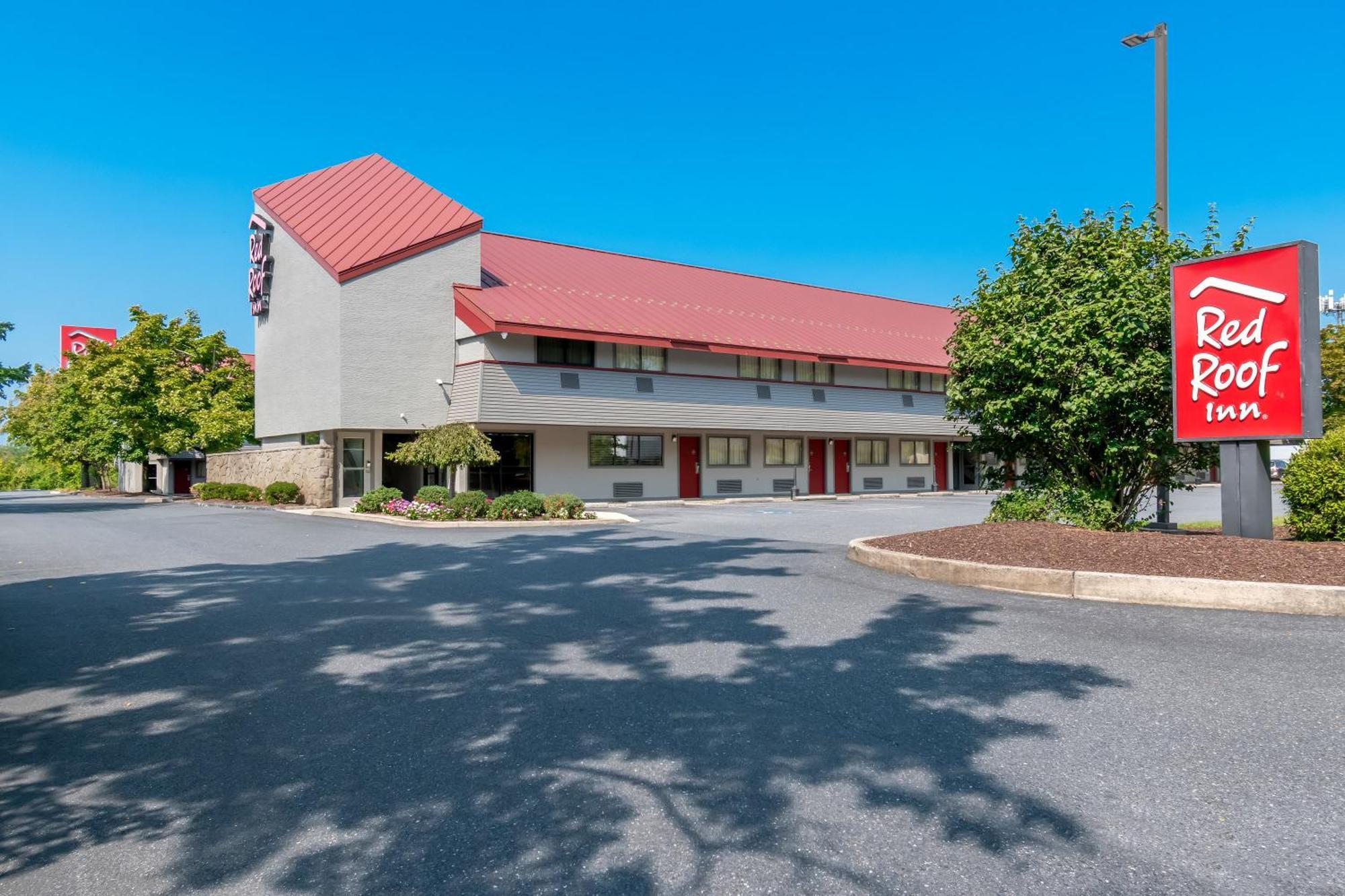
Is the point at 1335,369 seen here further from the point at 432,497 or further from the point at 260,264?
the point at 260,264

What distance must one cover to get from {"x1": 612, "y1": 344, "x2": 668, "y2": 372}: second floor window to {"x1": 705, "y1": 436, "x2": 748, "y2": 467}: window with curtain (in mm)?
4371

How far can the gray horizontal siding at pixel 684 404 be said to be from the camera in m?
26.0

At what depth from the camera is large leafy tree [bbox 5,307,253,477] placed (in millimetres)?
38000

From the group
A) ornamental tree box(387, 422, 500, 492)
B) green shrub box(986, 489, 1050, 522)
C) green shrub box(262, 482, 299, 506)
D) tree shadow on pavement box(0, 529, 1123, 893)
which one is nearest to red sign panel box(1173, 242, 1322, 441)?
green shrub box(986, 489, 1050, 522)

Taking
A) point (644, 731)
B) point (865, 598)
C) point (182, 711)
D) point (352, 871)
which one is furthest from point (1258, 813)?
point (182, 711)

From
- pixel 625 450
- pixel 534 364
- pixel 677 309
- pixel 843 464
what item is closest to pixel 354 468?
pixel 534 364

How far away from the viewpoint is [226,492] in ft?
105

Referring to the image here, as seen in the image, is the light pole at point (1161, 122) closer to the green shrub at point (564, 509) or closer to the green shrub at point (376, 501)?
the green shrub at point (564, 509)

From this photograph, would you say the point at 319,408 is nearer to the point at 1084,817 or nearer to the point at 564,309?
the point at 564,309

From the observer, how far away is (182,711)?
16.7ft

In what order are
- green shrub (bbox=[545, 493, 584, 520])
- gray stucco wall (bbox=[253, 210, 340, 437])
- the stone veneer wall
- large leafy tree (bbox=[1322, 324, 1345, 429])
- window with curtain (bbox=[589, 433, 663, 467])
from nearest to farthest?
green shrub (bbox=[545, 493, 584, 520]) < gray stucco wall (bbox=[253, 210, 340, 437]) < the stone veneer wall < window with curtain (bbox=[589, 433, 663, 467]) < large leafy tree (bbox=[1322, 324, 1345, 429])

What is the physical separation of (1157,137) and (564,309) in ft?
62.8

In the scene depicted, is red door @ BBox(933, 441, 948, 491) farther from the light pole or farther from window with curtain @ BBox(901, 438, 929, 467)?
the light pole

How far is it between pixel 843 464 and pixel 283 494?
2303cm
